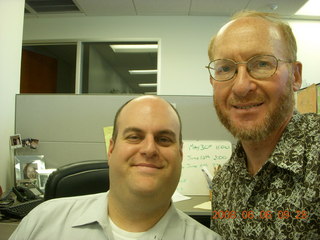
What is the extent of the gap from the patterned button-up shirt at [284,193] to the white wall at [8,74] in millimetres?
1518

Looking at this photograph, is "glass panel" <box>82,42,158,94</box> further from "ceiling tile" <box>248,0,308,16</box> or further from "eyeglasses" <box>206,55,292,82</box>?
"eyeglasses" <box>206,55,292,82</box>

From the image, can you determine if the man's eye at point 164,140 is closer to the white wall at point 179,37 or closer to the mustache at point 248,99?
the mustache at point 248,99

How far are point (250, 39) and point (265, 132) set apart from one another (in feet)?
1.06

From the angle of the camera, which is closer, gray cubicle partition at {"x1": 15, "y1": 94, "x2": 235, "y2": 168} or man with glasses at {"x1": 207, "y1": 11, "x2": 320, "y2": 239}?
man with glasses at {"x1": 207, "y1": 11, "x2": 320, "y2": 239}

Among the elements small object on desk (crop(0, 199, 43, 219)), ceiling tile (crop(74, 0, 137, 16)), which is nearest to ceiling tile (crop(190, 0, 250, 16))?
ceiling tile (crop(74, 0, 137, 16))

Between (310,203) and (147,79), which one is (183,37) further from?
(310,203)

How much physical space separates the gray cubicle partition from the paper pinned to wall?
0.24ft

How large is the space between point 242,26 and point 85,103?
128 cm

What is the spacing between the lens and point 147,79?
5863 millimetres

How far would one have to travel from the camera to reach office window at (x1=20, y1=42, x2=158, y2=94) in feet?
14.3

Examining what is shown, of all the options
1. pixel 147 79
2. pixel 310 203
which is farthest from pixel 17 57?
pixel 147 79

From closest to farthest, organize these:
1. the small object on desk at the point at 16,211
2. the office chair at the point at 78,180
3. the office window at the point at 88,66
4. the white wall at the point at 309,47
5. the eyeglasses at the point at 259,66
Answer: the eyeglasses at the point at 259,66 → the office chair at the point at 78,180 → the small object on desk at the point at 16,211 → the white wall at the point at 309,47 → the office window at the point at 88,66

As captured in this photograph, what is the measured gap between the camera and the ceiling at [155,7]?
12.5ft

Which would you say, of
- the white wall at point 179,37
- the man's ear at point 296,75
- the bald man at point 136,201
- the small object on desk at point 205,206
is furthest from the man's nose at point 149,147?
the white wall at point 179,37
